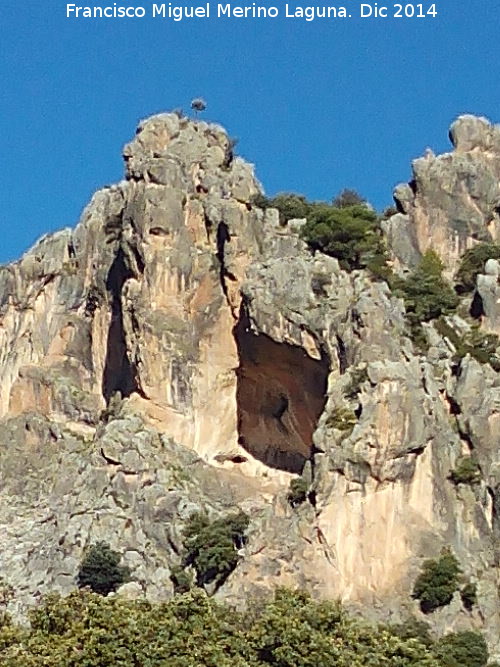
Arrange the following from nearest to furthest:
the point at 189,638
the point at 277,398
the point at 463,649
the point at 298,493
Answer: the point at 189,638
the point at 463,649
the point at 298,493
the point at 277,398

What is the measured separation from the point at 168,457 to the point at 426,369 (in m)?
11.1

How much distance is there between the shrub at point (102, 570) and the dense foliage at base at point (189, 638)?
67.6 ft

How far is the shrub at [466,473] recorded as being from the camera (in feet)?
190

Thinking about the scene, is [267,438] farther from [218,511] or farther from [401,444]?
[401,444]

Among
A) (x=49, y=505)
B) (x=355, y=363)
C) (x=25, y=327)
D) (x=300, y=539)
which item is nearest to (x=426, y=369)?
(x=355, y=363)

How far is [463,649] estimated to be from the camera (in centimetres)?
5088

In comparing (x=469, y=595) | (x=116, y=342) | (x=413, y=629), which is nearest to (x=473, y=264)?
(x=116, y=342)

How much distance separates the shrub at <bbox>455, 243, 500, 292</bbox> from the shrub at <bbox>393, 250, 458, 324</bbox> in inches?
44.1

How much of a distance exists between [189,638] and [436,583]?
22325 millimetres

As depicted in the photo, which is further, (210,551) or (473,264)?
(473,264)

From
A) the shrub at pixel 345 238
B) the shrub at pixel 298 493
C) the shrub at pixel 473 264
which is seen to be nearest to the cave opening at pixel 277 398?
the shrub at pixel 345 238

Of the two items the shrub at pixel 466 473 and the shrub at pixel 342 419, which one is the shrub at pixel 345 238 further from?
the shrub at pixel 466 473

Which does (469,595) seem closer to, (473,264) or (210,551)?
(210,551)

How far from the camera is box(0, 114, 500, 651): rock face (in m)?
56.1
